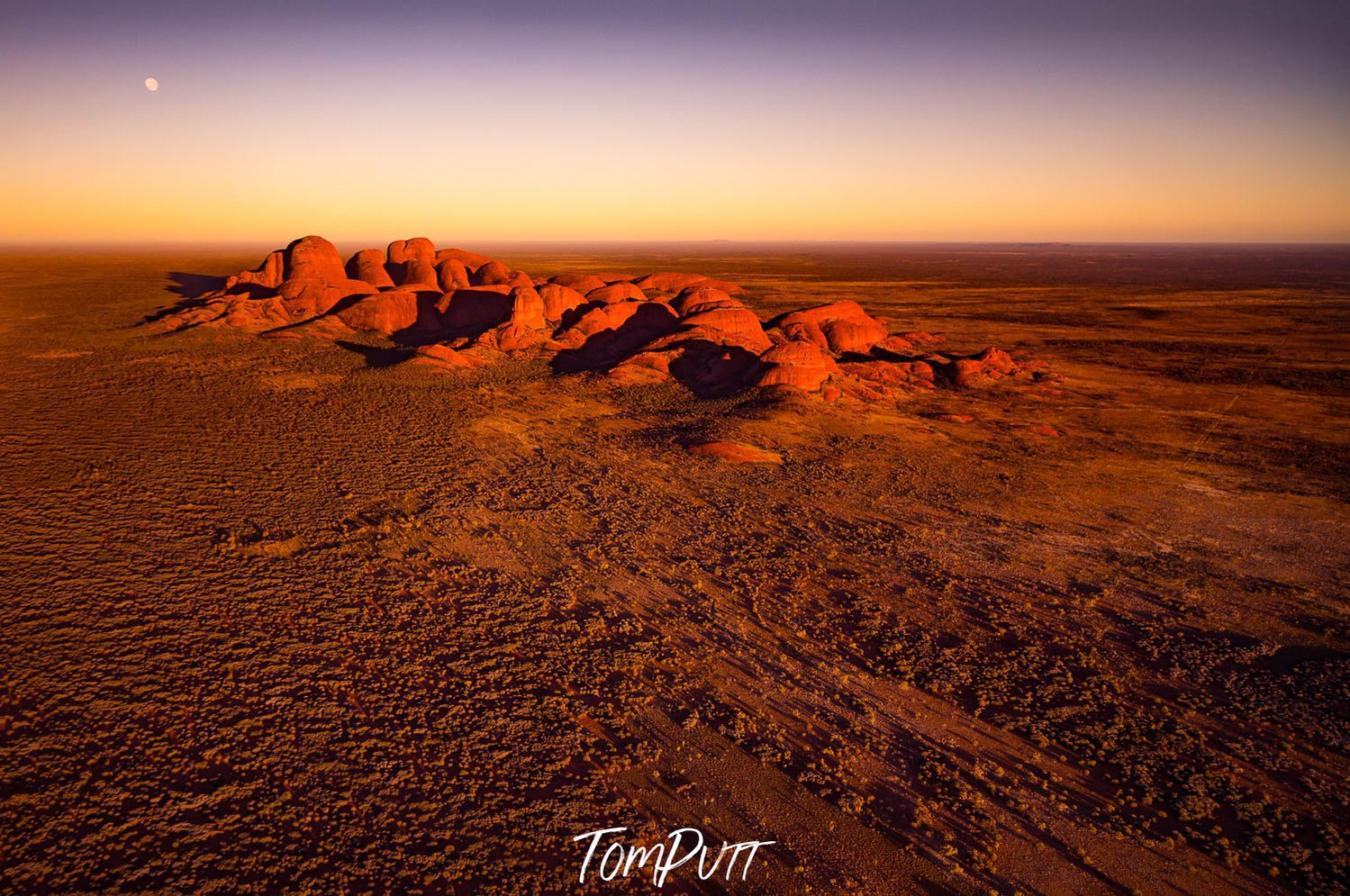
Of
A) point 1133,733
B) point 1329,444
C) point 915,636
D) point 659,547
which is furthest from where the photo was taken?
point 1329,444

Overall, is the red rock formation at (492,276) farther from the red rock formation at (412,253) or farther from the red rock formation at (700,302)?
the red rock formation at (700,302)

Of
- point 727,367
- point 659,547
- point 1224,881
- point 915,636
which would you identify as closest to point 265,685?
point 659,547

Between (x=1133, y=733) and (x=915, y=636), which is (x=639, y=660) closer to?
(x=915, y=636)

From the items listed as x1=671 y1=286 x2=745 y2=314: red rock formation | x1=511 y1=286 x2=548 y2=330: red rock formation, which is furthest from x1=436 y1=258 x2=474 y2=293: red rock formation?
x1=671 y1=286 x2=745 y2=314: red rock formation

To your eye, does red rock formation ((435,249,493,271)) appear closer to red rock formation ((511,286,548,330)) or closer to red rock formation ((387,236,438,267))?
red rock formation ((387,236,438,267))

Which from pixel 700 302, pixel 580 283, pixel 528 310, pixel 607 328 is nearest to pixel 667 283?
pixel 580 283

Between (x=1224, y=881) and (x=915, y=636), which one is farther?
(x=915, y=636)
